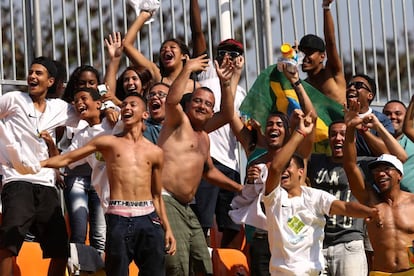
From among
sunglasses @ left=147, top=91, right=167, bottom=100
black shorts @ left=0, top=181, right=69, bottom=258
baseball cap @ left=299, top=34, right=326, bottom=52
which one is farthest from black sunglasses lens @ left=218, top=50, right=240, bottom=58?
black shorts @ left=0, top=181, right=69, bottom=258

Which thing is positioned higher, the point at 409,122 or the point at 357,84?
the point at 357,84

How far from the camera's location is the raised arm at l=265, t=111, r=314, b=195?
1030 centimetres

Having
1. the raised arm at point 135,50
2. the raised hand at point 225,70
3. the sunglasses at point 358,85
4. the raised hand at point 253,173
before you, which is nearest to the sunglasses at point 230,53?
the raised hand at point 225,70

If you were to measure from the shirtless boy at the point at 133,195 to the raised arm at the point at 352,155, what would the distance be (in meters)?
1.59

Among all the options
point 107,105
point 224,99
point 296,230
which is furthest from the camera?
point 224,99

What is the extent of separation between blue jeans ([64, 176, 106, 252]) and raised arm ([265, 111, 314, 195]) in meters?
1.63

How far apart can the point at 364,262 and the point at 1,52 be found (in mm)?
3933

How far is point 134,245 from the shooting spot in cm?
1025

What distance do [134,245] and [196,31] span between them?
11.2ft

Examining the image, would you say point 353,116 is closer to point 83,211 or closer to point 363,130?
point 363,130

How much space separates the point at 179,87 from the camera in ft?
35.0

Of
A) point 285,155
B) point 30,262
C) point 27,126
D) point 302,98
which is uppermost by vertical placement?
point 302,98

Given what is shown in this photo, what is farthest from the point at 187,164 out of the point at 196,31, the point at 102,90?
the point at 196,31

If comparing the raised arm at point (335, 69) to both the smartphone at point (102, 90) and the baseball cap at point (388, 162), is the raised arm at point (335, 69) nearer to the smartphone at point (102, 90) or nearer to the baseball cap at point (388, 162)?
the baseball cap at point (388, 162)
